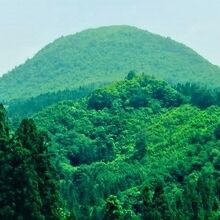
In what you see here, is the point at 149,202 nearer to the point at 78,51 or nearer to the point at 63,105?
the point at 63,105

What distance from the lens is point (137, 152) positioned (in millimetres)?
77125

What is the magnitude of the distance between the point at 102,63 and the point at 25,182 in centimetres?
11703

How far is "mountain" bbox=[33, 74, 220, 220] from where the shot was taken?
4784 centimetres

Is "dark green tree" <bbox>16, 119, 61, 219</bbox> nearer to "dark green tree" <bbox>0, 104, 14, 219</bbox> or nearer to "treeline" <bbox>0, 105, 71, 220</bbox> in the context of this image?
"treeline" <bbox>0, 105, 71, 220</bbox>

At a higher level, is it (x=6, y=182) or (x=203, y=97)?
(x=203, y=97)

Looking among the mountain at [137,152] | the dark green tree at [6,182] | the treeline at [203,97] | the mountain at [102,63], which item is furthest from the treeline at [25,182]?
the mountain at [102,63]

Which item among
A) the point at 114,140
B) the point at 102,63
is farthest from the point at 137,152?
the point at 102,63

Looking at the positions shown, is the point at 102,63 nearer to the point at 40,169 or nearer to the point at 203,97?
the point at 203,97

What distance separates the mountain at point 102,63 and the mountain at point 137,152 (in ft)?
152

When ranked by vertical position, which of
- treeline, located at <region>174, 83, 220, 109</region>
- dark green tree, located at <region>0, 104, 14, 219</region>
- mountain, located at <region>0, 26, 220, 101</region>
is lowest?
dark green tree, located at <region>0, 104, 14, 219</region>

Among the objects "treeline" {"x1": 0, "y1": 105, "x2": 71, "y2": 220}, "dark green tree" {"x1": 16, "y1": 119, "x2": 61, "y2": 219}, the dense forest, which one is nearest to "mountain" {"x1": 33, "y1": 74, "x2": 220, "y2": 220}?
the dense forest

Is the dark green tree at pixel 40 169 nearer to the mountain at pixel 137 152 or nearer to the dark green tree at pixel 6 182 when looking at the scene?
the dark green tree at pixel 6 182

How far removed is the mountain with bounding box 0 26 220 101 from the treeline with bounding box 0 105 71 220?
100 metres

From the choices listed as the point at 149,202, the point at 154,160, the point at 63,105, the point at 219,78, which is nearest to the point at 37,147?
the point at 149,202
